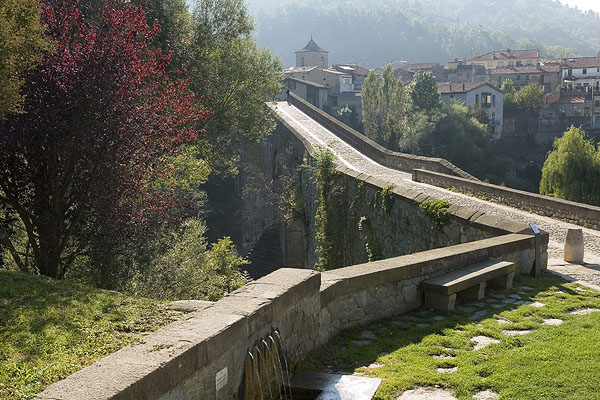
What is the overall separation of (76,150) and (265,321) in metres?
4.25

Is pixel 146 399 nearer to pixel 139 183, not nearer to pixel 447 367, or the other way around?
pixel 447 367

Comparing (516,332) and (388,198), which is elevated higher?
(388,198)

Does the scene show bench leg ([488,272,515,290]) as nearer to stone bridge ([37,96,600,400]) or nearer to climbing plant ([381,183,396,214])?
stone bridge ([37,96,600,400])

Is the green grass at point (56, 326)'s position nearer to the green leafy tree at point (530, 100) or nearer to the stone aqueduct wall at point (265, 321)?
the stone aqueduct wall at point (265, 321)

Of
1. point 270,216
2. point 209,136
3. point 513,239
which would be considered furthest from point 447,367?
point 270,216

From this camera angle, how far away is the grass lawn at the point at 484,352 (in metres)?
5.23

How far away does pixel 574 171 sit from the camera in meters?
30.2

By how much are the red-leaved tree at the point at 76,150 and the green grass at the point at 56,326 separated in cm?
171

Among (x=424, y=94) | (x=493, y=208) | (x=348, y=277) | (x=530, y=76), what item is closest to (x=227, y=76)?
(x=493, y=208)

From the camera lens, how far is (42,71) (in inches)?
328

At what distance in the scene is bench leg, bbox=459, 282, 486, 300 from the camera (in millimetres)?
8047

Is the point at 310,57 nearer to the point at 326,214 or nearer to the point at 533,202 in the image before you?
the point at 326,214

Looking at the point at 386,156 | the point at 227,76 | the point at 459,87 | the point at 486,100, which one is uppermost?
the point at 459,87

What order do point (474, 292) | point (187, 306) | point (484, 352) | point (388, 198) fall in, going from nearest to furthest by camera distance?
point (187, 306), point (484, 352), point (474, 292), point (388, 198)
